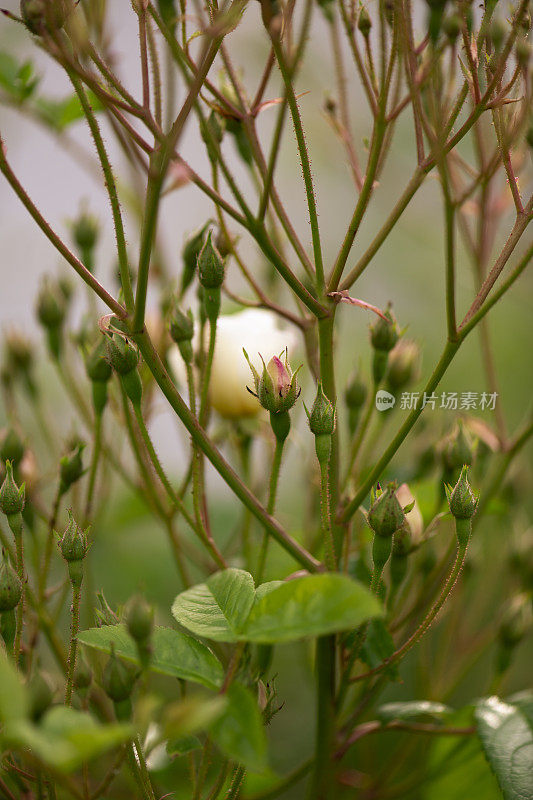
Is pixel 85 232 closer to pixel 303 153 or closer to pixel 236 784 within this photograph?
pixel 303 153

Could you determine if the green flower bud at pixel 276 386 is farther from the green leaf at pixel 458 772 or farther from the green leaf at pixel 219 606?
the green leaf at pixel 458 772

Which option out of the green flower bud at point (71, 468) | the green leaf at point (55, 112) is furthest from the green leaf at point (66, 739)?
the green leaf at point (55, 112)

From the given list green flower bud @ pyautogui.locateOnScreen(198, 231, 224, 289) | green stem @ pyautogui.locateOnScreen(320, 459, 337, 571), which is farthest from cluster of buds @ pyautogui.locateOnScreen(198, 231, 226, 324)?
green stem @ pyautogui.locateOnScreen(320, 459, 337, 571)

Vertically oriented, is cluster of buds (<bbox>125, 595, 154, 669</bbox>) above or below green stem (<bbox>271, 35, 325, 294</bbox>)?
below

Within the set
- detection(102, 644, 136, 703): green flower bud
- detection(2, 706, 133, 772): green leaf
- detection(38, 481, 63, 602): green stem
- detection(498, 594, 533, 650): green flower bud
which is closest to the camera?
detection(2, 706, 133, 772): green leaf

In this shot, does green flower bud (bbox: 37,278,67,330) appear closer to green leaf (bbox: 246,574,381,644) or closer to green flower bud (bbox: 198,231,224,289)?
green flower bud (bbox: 198,231,224,289)

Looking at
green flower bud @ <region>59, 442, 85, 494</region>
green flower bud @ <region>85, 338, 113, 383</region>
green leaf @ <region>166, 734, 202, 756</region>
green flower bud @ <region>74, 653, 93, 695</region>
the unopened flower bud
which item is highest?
the unopened flower bud
